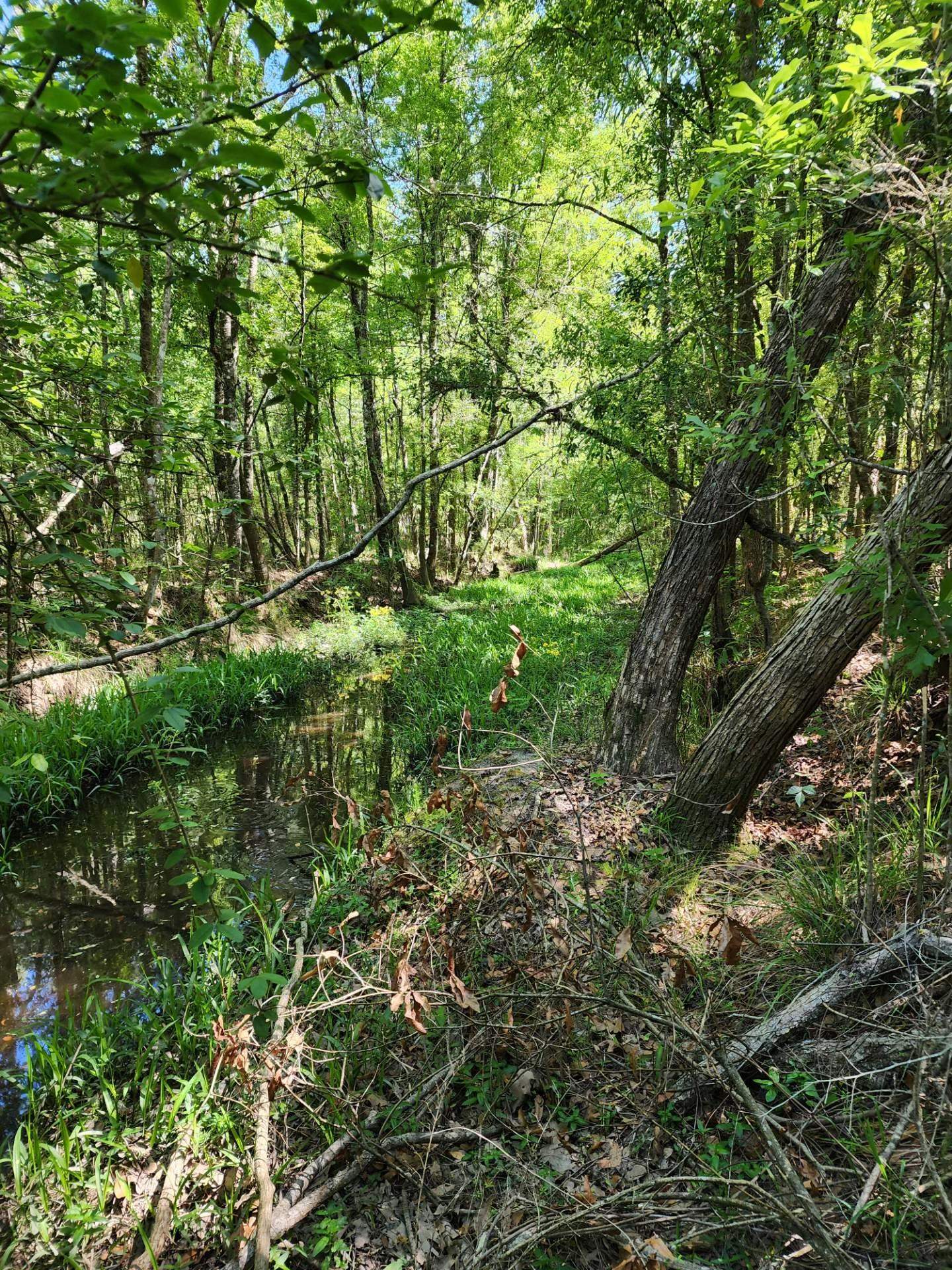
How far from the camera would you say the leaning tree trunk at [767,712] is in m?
2.88

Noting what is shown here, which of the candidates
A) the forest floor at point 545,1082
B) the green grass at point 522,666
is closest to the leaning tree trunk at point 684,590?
the green grass at point 522,666

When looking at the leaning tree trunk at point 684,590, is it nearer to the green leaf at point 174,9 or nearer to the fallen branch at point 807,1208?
the fallen branch at point 807,1208

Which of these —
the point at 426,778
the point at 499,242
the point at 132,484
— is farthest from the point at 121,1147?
the point at 499,242

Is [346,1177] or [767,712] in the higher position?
[767,712]

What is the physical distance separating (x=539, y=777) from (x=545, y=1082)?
219 centimetres

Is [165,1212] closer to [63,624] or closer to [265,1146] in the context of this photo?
[265,1146]

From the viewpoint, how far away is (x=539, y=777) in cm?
425

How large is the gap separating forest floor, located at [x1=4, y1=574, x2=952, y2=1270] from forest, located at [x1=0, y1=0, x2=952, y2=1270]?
0.06 feet

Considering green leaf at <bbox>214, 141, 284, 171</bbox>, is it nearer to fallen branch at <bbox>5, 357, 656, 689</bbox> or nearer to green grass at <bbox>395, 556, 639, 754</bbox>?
fallen branch at <bbox>5, 357, 656, 689</bbox>

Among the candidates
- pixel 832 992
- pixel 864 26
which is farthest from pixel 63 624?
pixel 832 992

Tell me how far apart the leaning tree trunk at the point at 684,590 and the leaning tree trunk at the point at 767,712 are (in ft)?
2.22

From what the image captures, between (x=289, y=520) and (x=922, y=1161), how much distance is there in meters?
19.2

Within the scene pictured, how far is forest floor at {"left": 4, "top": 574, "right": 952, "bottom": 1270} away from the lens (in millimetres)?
1525

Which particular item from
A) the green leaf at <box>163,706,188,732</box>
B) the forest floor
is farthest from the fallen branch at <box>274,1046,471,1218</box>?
the green leaf at <box>163,706,188,732</box>
